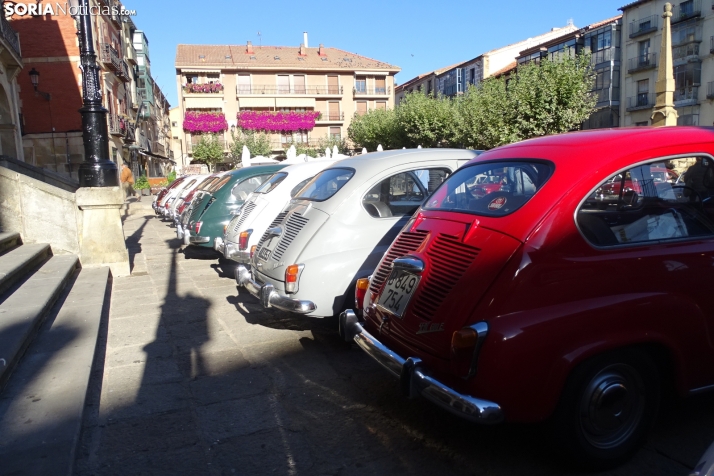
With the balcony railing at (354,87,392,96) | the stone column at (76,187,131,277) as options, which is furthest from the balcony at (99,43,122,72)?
the balcony railing at (354,87,392,96)

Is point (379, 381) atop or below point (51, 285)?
below

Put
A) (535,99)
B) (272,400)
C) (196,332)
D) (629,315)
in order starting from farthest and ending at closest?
1. (535,99)
2. (196,332)
3. (272,400)
4. (629,315)

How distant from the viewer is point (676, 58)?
3591 cm

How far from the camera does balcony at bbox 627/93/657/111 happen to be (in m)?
36.8

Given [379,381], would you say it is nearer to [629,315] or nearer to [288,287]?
[288,287]

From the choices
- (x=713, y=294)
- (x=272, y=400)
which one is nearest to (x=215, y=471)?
(x=272, y=400)

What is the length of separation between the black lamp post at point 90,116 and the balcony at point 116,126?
2612cm

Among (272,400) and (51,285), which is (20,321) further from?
(272,400)

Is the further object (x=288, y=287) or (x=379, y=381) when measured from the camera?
(x=288, y=287)

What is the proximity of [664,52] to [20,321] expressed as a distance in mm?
15255

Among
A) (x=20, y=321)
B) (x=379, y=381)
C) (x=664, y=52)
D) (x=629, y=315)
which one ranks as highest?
(x=664, y=52)

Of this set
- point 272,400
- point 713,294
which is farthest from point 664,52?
point 272,400

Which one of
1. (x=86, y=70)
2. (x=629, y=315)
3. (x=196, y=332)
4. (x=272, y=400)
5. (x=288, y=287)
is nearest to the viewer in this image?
(x=629, y=315)

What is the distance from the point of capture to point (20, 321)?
4637 mm
